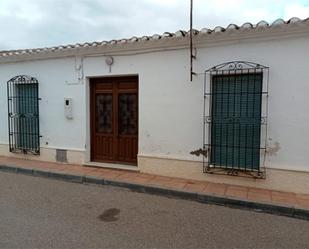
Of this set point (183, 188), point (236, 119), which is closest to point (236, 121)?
point (236, 119)

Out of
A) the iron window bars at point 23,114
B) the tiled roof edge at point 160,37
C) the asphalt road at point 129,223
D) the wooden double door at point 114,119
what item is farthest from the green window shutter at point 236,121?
the iron window bars at point 23,114

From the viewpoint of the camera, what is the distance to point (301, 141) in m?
5.17

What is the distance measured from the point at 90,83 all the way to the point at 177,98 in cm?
252

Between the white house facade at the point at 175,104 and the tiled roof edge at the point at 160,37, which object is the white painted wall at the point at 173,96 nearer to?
the white house facade at the point at 175,104

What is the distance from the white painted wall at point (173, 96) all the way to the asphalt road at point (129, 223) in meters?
1.43

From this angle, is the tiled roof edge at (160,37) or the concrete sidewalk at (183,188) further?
the tiled roof edge at (160,37)

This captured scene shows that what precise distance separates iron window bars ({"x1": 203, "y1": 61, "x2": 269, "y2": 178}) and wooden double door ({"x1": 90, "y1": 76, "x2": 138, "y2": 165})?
1914 mm

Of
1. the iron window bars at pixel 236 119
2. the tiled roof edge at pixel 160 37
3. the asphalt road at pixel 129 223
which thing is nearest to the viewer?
the asphalt road at pixel 129 223

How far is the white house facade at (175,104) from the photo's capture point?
A: 206 inches

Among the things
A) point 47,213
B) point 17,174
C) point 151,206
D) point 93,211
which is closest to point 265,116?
point 151,206

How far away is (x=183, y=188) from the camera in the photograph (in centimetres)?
552

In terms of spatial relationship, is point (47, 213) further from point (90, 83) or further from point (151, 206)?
point (90, 83)

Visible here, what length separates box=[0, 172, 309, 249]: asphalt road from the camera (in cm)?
358

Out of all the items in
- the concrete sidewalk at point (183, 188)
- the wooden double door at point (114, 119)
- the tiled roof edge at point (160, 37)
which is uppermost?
the tiled roof edge at point (160, 37)
